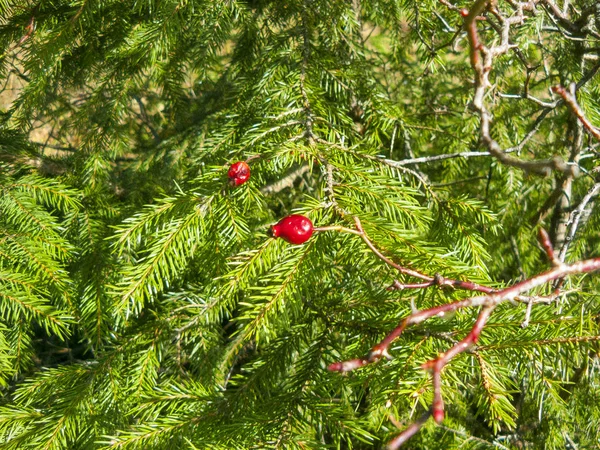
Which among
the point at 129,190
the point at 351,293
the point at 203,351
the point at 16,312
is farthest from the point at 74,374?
the point at 129,190

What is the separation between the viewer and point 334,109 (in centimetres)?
143

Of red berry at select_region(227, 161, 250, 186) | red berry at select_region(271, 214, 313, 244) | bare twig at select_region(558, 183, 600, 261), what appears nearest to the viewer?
red berry at select_region(271, 214, 313, 244)

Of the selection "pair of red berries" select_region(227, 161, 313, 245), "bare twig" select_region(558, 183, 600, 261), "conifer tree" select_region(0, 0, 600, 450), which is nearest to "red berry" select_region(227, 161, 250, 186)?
"conifer tree" select_region(0, 0, 600, 450)

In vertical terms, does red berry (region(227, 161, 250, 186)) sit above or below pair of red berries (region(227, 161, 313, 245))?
below

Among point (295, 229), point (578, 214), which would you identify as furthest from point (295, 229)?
point (578, 214)

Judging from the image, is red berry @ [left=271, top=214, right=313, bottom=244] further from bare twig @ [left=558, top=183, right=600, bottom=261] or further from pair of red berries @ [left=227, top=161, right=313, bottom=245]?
bare twig @ [left=558, top=183, right=600, bottom=261]

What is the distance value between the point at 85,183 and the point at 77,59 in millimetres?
408

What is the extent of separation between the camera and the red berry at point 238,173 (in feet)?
3.44

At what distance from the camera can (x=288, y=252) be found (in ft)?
3.44

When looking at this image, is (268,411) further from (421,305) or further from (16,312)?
(16,312)

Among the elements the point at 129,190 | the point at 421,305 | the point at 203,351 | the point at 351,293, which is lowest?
the point at 203,351

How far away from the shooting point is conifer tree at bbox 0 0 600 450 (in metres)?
0.88

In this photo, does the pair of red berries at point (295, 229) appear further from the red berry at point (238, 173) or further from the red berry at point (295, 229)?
the red berry at point (238, 173)

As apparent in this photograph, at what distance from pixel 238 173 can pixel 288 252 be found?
185mm
